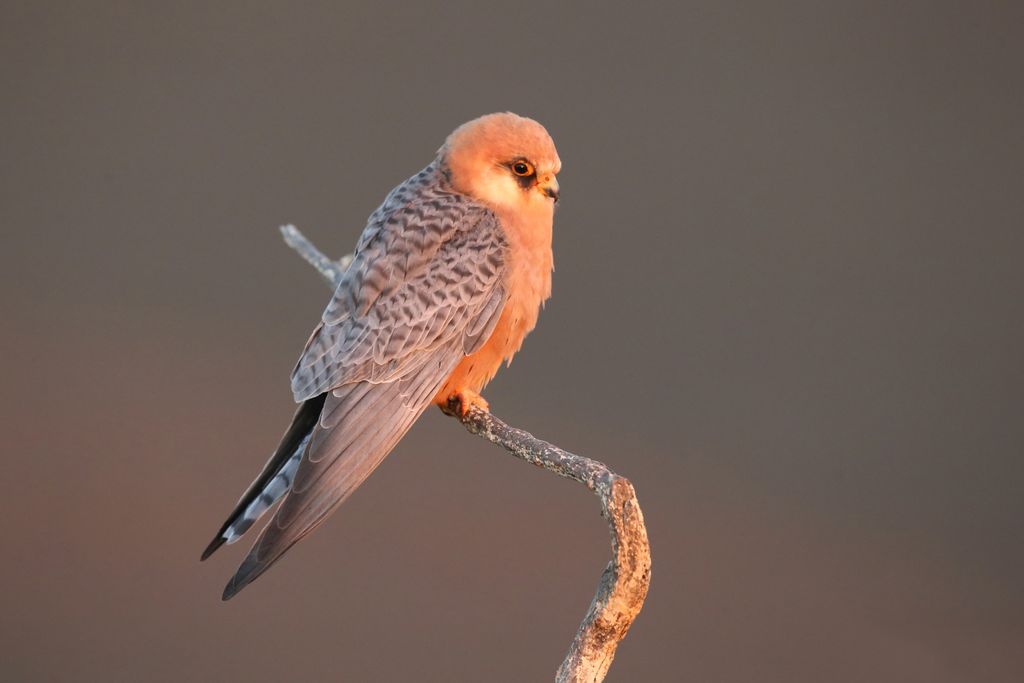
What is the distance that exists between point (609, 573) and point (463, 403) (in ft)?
2.18

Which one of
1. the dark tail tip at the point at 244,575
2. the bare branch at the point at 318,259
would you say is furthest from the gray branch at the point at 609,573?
the bare branch at the point at 318,259

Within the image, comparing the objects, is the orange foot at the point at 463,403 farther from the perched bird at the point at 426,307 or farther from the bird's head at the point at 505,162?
the bird's head at the point at 505,162

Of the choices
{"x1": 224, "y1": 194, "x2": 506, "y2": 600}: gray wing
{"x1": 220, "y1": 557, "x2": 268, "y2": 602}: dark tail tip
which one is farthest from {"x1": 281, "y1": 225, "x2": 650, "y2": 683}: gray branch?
{"x1": 220, "y1": 557, "x2": 268, "y2": 602}: dark tail tip

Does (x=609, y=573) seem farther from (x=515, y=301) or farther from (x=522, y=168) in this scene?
(x=522, y=168)

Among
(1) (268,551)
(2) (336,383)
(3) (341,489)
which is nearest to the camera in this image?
(1) (268,551)

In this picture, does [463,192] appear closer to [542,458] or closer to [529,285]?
[529,285]

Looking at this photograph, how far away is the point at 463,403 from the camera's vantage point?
6.95 ft

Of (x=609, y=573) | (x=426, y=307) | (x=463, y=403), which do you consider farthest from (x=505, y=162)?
(x=609, y=573)

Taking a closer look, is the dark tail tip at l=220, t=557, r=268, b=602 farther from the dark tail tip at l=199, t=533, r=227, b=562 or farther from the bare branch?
the bare branch

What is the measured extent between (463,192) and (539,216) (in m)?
0.16

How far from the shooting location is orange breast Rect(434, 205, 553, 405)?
82.4 inches

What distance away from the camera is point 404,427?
1.92 meters

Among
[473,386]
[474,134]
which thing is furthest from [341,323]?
[474,134]

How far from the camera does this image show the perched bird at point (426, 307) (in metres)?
1.88
